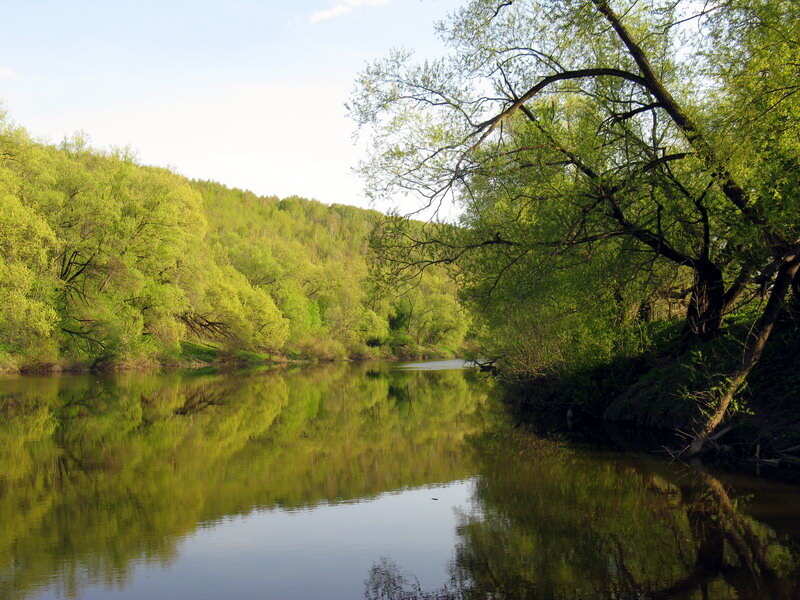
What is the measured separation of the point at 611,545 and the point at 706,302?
9.70m

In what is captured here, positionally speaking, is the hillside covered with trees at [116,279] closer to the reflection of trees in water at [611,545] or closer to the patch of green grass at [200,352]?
the patch of green grass at [200,352]

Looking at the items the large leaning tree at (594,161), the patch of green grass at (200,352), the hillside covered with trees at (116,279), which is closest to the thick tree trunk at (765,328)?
the large leaning tree at (594,161)

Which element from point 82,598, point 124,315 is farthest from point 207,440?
point 124,315

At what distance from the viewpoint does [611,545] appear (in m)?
8.95

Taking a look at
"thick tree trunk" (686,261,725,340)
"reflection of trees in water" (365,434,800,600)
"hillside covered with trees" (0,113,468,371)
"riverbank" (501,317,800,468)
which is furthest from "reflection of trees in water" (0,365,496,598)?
"thick tree trunk" (686,261,725,340)

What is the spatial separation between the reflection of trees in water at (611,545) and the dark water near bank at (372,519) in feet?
0.11

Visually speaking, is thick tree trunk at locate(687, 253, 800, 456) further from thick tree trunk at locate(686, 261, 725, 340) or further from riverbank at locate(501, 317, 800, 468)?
thick tree trunk at locate(686, 261, 725, 340)

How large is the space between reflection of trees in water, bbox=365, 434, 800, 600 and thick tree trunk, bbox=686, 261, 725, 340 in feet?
15.2

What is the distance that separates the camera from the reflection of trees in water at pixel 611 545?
750 cm

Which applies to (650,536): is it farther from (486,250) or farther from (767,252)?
(486,250)

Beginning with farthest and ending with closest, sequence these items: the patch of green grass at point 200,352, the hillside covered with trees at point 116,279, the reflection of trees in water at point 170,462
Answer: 1. the patch of green grass at point 200,352
2. the hillside covered with trees at point 116,279
3. the reflection of trees in water at point 170,462

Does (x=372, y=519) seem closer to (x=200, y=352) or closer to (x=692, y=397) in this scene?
(x=692, y=397)

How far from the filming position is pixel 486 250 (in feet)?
54.0

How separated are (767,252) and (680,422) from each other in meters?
4.70
